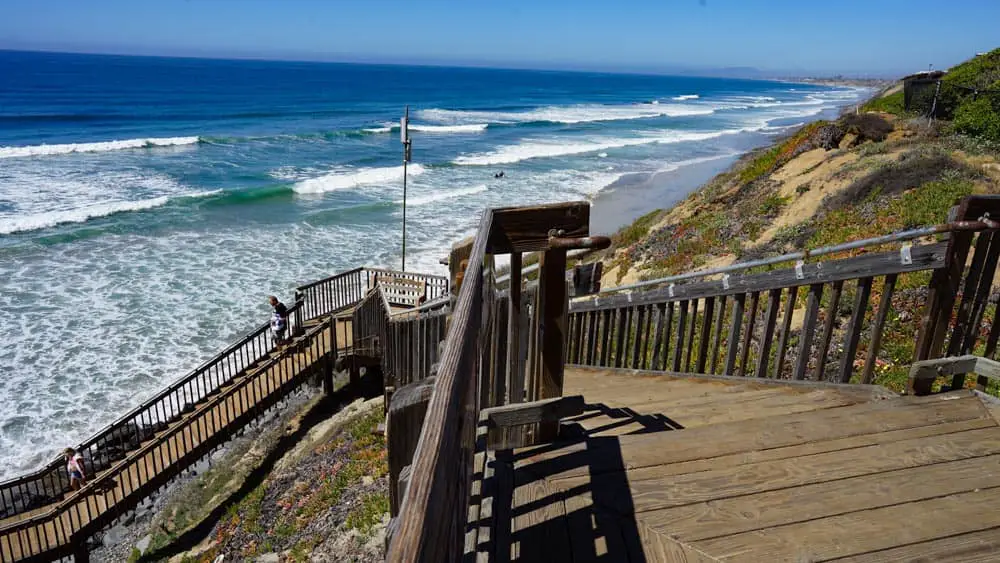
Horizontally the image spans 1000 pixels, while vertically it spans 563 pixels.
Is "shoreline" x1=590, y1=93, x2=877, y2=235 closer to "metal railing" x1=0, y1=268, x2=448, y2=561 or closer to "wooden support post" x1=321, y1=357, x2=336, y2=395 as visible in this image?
"wooden support post" x1=321, y1=357, x2=336, y2=395

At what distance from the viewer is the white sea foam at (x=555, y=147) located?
45.8 meters

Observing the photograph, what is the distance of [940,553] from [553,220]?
80.3 inches

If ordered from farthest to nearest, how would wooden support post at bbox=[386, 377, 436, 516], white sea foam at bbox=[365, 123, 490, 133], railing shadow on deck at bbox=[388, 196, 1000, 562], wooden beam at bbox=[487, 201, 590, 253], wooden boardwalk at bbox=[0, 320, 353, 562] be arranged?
white sea foam at bbox=[365, 123, 490, 133] → wooden boardwalk at bbox=[0, 320, 353, 562] → wooden beam at bbox=[487, 201, 590, 253] → wooden support post at bbox=[386, 377, 436, 516] → railing shadow on deck at bbox=[388, 196, 1000, 562]

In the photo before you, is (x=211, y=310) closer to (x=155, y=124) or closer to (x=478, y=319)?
(x=478, y=319)

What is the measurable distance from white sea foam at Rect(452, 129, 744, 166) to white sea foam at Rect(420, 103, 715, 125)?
15190 mm

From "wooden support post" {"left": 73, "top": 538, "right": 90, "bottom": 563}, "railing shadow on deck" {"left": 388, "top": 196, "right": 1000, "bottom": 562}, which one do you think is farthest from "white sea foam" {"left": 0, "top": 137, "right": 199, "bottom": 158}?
"railing shadow on deck" {"left": 388, "top": 196, "right": 1000, "bottom": 562}

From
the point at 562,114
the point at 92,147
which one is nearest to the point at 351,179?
the point at 92,147

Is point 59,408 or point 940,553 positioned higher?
point 940,553

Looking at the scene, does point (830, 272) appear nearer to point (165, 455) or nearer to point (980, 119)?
point (165, 455)

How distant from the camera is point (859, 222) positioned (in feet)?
40.2

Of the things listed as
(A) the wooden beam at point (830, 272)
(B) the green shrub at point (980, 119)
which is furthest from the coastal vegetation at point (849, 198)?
(A) the wooden beam at point (830, 272)

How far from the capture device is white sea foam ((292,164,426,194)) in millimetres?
35156

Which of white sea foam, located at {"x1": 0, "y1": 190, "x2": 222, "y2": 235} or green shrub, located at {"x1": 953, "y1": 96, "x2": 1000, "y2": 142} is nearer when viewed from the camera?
green shrub, located at {"x1": 953, "y1": 96, "x2": 1000, "y2": 142}

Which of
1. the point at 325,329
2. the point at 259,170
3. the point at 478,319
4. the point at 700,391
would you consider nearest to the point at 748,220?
the point at 325,329
